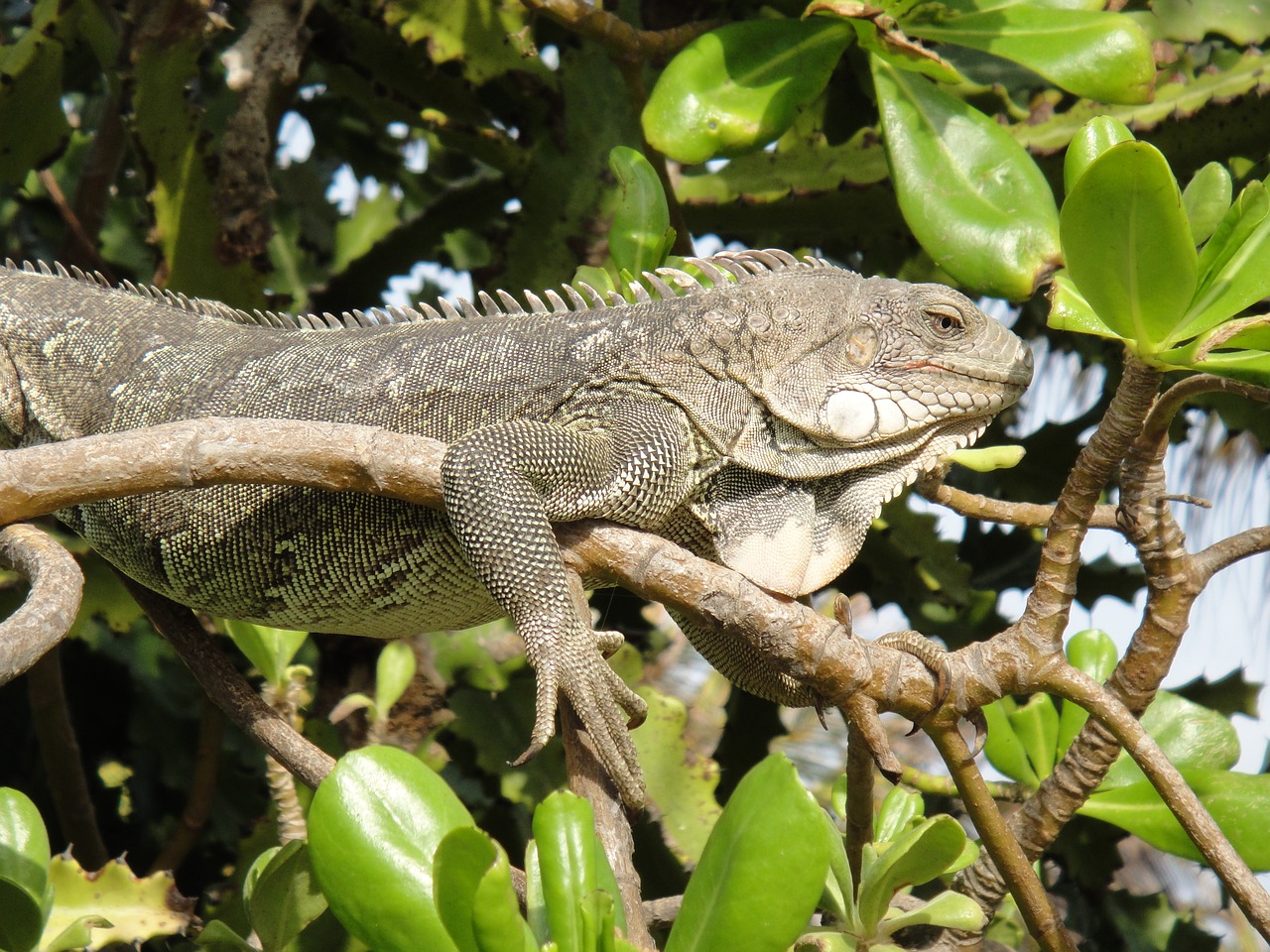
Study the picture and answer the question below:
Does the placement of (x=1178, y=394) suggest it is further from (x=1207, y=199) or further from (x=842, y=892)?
(x=842, y=892)

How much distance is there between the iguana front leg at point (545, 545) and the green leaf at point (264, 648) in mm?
1017

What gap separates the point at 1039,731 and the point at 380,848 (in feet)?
5.55

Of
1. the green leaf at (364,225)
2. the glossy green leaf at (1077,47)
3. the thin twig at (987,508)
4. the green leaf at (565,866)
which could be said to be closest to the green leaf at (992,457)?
the thin twig at (987,508)

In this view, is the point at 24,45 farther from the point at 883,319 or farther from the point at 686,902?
the point at 686,902

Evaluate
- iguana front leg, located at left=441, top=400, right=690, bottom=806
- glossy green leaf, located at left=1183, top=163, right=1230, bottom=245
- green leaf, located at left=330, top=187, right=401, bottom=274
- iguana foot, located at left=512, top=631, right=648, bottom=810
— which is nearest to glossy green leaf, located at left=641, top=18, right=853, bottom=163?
iguana front leg, located at left=441, top=400, right=690, bottom=806

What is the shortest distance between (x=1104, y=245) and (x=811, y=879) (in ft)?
3.51

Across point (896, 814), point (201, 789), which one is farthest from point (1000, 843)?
point (201, 789)

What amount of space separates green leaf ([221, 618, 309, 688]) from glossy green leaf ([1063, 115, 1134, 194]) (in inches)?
90.2

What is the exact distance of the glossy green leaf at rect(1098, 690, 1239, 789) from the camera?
2.81 meters

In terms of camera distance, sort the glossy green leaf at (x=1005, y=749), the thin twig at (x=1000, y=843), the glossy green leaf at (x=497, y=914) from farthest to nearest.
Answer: the glossy green leaf at (x=1005, y=749)
the thin twig at (x=1000, y=843)
the glossy green leaf at (x=497, y=914)

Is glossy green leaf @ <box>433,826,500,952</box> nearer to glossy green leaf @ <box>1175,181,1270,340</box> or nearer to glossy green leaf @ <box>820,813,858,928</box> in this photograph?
glossy green leaf @ <box>820,813,858,928</box>

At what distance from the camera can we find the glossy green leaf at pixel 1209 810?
8.38 ft

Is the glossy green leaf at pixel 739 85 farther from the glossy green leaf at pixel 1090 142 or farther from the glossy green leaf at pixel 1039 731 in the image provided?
the glossy green leaf at pixel 1039 731

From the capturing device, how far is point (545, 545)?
2.71 meters
